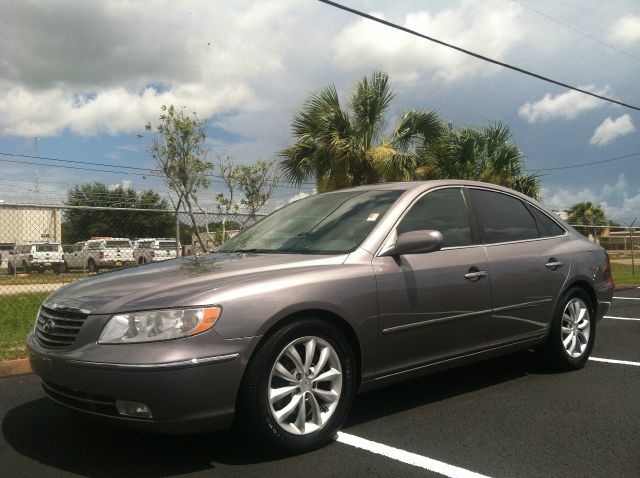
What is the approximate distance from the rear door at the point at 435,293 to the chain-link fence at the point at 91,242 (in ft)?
16.9

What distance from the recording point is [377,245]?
151 inches

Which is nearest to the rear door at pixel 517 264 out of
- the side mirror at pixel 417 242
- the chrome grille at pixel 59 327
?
the side mirror at pixel 417 242

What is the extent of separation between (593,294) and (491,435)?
2341 mm

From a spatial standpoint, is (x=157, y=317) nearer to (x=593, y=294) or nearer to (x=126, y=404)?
(x=126, y=404)

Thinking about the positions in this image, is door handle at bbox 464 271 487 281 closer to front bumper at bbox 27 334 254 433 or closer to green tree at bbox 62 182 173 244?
front bumper at bbox 27 334 254 433

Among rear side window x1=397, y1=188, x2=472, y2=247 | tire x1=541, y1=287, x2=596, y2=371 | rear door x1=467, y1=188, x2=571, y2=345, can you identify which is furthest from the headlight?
tire x1=541, y1=287, x2=596, y2=371

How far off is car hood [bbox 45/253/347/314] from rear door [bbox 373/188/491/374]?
16.8 inches

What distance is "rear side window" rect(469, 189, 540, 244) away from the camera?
15.3 feet

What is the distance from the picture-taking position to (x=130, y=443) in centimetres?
354

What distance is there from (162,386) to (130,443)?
0.88 meters

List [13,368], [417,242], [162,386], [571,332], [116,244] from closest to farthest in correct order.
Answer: [162,386] < [417,242] < [571,332] < [13,368] < [116,244]

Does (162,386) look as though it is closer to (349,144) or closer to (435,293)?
(435,293)

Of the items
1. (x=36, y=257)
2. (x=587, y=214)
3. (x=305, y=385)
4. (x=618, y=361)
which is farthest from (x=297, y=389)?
(x=587, y=214)

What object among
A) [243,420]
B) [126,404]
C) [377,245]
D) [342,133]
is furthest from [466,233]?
[342,133]
